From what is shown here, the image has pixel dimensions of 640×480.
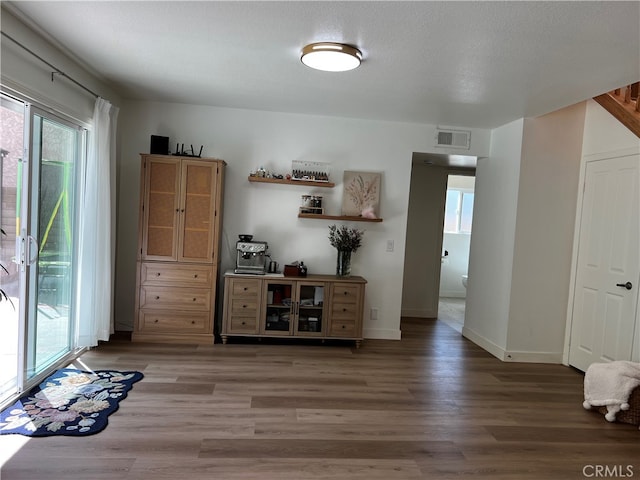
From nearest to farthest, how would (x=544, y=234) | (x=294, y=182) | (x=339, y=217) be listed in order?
1. (x=544, y=234)
2. (x=294, y=182)
3. (x=339, y=217)

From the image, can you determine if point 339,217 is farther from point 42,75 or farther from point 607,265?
point 42,75

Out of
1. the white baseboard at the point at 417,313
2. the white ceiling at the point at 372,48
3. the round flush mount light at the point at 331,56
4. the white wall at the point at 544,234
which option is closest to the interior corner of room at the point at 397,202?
the white wall at the point at 544,234

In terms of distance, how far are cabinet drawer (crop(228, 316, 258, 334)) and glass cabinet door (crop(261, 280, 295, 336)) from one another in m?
0.10

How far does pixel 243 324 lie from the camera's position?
4.46 meters

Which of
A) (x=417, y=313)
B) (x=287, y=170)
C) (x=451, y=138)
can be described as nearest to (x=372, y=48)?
(x=287, y=170)

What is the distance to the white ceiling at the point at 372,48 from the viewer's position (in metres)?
2.29

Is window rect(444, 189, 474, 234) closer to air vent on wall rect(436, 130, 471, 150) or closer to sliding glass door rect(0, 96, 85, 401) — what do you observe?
air vent on wall rect(436, 130, 471, 150)

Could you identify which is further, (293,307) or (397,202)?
(397,202)

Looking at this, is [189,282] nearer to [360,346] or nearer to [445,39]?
[360,346]

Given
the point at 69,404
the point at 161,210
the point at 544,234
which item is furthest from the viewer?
the point at 544,234

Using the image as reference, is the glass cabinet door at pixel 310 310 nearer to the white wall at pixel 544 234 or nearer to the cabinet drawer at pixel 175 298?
the cabinet drawer at pixel 175 298

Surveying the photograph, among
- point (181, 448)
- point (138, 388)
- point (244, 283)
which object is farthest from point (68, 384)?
point (244, 283)

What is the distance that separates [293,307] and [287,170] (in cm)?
153

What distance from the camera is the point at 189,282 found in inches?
171
